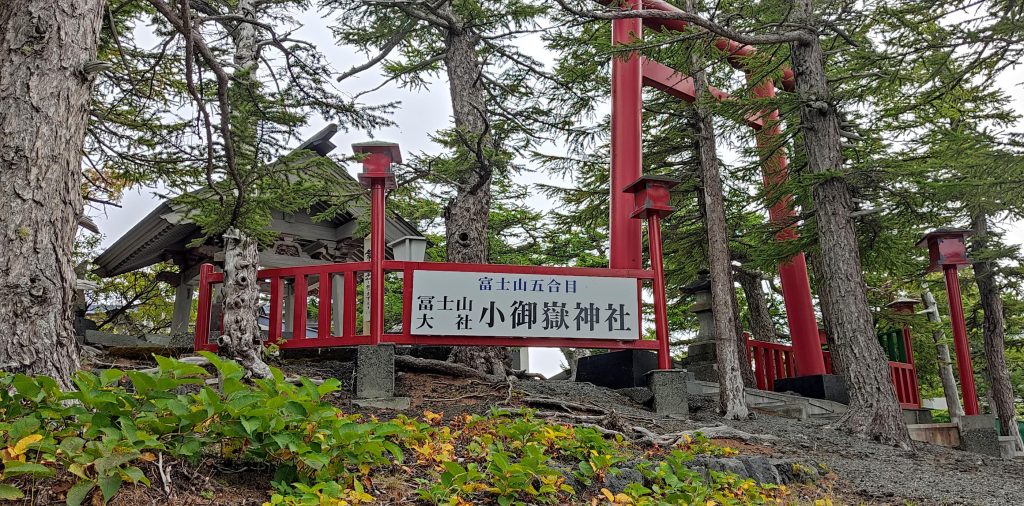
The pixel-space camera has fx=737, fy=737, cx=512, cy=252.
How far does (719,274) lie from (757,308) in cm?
592

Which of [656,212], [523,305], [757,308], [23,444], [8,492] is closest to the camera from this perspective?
[8,492]

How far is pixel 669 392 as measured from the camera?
802 cm

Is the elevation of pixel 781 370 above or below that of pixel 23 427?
above

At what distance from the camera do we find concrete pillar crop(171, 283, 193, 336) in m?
11.6

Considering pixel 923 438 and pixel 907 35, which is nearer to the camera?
pixel 907 35

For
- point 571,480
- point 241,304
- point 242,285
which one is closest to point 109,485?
point 571,480

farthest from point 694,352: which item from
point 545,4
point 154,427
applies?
point 154,427

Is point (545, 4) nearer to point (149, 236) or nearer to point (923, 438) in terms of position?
point (149, 236)

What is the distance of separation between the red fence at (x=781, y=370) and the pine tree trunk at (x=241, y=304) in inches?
325

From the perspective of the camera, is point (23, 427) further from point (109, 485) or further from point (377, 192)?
point (377, 192)

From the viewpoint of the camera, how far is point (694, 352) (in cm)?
1215

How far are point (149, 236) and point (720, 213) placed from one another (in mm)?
8034

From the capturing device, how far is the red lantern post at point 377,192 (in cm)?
735

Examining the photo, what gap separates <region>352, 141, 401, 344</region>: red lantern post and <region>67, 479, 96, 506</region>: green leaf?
169 inches
